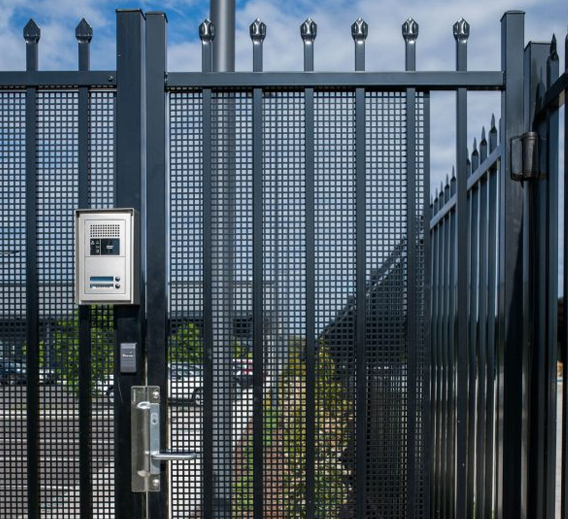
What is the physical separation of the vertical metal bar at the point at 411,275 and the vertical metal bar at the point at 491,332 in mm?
433

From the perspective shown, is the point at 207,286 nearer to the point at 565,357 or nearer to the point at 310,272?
the point at 310,272

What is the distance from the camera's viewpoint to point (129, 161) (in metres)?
2.58

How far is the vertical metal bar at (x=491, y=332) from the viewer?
2.77 metres

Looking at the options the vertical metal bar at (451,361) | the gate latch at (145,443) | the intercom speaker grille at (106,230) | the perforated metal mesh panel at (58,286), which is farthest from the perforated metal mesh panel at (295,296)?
the vertical metal bar at (451,361)

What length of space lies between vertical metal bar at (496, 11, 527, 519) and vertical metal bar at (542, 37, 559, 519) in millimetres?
154

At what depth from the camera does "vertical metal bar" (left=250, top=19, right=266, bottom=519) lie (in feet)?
8.60

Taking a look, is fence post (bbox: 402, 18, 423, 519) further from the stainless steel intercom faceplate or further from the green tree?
the stainless steel intercom faceplate

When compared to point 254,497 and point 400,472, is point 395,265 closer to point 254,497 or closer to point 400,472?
point 400,472

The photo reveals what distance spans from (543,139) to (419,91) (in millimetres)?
583

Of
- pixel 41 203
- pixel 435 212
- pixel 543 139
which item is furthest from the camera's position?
pixel 435 212

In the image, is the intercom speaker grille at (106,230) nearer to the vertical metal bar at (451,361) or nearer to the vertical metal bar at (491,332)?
the vertical metal bar at (491,332)

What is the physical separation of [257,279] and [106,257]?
0.67 metres

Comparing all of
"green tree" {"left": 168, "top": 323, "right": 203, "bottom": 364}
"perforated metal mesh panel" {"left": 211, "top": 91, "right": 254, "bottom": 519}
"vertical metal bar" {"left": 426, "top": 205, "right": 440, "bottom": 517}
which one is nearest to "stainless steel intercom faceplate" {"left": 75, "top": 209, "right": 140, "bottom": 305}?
"green tree" {"left": 168, "top": 323, "right": 203, "bottom": 364}

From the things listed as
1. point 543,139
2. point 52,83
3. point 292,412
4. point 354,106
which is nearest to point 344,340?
point 292,412
